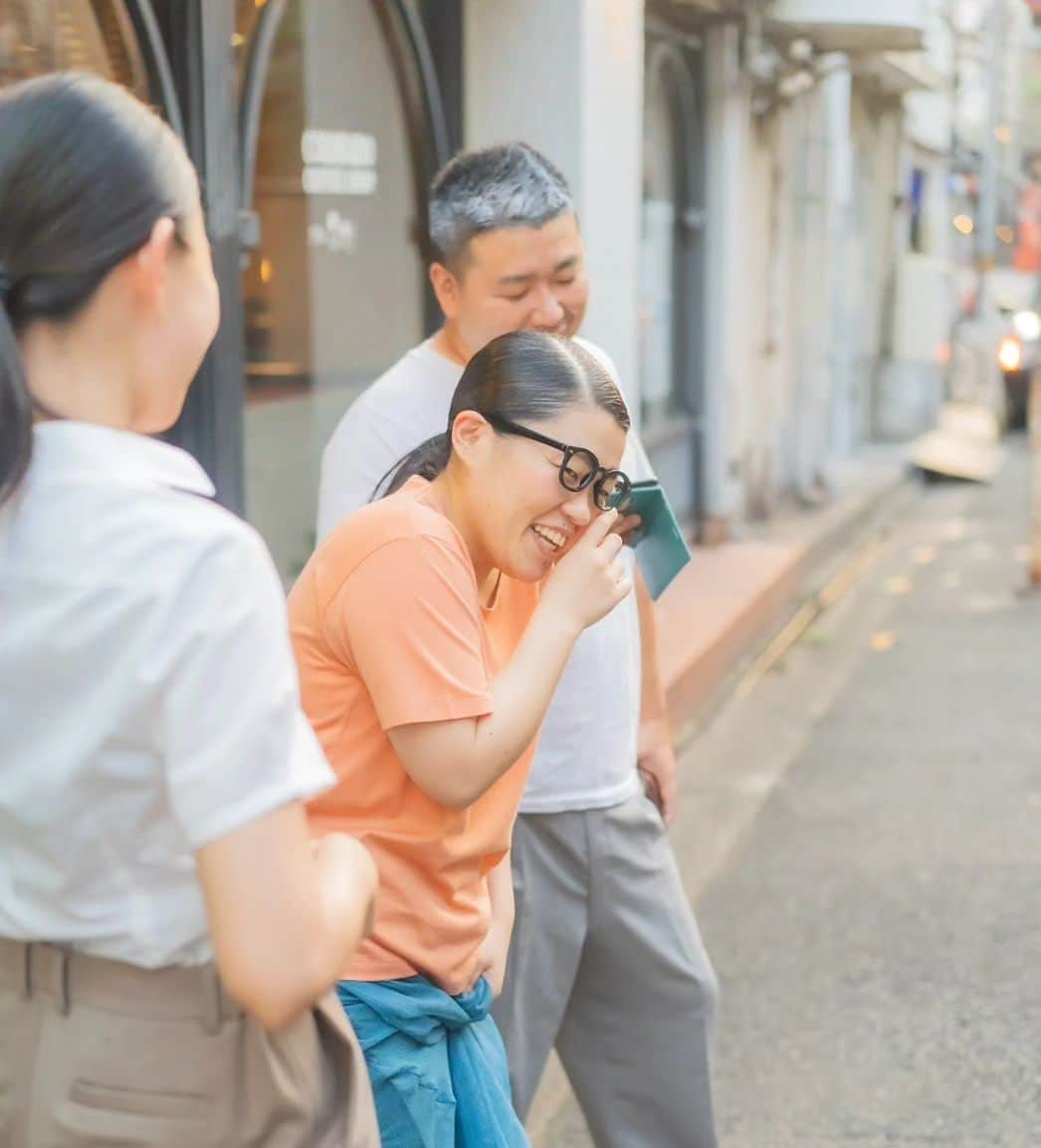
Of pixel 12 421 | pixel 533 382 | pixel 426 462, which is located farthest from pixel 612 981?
pixel 12 421

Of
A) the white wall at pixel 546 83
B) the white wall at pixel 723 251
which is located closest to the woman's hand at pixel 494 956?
the white wall at pixel 546 83

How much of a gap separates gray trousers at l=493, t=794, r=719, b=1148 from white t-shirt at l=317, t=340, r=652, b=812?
0.16 ft

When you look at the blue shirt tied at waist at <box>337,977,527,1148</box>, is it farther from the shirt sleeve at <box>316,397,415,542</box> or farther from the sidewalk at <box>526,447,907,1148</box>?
the sidewalk at <box>526,447,907,1148</box>

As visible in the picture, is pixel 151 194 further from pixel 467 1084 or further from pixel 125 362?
pixel 467 1084

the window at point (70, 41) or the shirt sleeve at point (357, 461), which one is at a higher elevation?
the window at point (70, 41)

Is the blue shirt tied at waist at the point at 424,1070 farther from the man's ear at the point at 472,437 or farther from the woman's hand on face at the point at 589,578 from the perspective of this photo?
the man's ear at the point at 472,437

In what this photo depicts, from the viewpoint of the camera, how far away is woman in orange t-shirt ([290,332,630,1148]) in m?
1.91

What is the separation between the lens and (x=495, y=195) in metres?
2.71

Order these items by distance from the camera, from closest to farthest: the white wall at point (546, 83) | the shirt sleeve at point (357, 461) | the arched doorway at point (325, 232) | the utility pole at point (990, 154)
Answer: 1. the shirt sleeve at point (357, 461)
2. the arched doorway at point (325, 232)
3. the white wall at point (546, 83)
4. the utility pole at point (990, 154)

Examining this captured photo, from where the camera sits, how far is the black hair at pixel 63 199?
141 centimetres

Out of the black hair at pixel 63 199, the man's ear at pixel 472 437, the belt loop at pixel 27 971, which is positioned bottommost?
the belt loop at pixel 27 971

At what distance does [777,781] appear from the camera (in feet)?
20.8

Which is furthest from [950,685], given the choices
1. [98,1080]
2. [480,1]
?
[98,1080]

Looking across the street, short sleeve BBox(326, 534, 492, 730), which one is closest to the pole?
the street
